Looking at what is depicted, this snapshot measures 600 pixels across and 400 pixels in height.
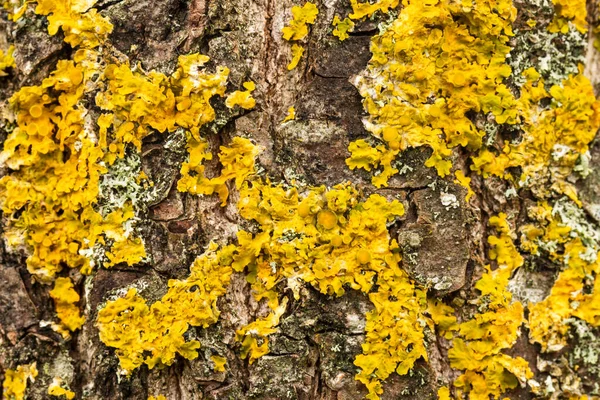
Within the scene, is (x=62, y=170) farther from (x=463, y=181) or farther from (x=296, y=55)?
(x=463, y=181)

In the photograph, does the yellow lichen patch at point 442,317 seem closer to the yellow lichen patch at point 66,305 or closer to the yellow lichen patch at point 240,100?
the yellow lichen patch at point 240,100

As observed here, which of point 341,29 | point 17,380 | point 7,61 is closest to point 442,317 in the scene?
point 341,29

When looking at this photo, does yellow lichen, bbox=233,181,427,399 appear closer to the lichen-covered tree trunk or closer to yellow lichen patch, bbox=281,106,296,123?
the lichen-covered tree trunk

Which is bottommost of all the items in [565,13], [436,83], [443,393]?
[443,393]

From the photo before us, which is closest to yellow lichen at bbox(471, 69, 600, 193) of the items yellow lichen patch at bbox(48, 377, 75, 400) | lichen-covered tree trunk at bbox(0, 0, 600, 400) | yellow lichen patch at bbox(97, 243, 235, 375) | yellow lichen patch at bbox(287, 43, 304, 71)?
lichen-covered tree trunk at bbox(0, 0, 600, 400)

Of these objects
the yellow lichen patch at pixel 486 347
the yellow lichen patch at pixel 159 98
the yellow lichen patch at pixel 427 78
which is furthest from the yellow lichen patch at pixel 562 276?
the yellow lichen patch at pixel 159 98

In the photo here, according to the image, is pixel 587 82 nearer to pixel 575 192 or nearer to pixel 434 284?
pixel 575 192
